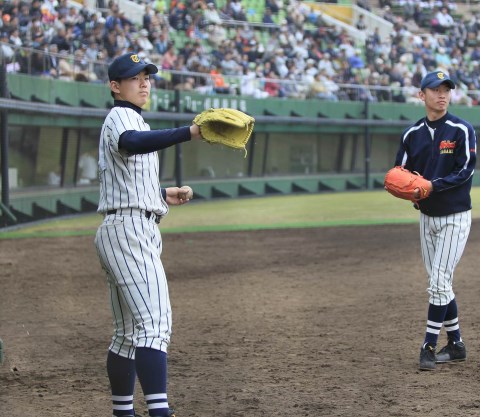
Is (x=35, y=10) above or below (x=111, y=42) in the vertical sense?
above

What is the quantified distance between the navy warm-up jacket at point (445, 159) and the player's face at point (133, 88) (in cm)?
213

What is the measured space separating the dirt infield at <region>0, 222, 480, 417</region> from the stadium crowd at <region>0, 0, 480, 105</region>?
5.63 m

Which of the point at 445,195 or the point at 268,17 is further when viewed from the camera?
the point at 268,17

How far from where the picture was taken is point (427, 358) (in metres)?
Result: 5.70

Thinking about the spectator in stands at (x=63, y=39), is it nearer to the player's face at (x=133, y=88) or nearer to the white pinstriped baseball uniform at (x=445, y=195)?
the white pinstriped baseball uniform at (x=445, y=195)

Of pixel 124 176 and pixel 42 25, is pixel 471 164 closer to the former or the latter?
pixel 124 176

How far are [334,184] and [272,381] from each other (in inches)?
812

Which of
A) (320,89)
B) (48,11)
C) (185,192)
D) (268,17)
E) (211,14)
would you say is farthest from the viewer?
(268,17)

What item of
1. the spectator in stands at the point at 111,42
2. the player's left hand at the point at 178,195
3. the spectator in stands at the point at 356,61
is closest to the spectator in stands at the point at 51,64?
the spectator in stands at the point at 111,42

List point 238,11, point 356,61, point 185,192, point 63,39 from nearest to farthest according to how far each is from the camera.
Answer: point 185,192
point 63,39
point 238,11
point 356,61

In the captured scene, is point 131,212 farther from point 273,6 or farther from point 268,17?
point 273,6

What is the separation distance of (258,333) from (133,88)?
3.09 meters

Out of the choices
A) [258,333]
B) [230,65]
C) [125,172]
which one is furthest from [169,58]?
[125,172]

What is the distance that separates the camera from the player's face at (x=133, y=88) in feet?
14.2
